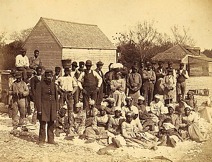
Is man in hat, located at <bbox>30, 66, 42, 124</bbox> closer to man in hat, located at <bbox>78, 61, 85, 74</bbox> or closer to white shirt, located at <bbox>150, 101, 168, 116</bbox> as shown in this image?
man in hat, located at <bbox>78, 61, 85, 74</bbox>

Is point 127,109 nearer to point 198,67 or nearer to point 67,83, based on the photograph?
point 67,83

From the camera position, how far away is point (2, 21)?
344 centimetres

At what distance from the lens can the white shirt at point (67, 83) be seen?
3.56 meters

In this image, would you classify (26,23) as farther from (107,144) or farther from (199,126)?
(199,126)

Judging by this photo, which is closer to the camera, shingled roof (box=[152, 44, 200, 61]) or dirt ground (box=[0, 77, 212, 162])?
dirt ground (box=[0, 77, 212, 162])

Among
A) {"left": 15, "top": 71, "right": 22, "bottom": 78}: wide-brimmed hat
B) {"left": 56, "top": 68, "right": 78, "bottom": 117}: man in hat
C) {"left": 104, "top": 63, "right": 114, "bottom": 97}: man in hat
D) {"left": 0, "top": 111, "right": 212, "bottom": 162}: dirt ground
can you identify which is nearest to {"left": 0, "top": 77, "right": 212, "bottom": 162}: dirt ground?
{"left": 0, "top": 111, "right": 212, "bottom": 162}: dirt ground

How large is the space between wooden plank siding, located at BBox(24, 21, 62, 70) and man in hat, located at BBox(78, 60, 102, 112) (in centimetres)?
31

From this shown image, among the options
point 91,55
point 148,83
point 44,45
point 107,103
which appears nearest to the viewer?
point 44,45

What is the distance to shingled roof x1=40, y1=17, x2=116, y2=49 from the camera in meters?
3.40

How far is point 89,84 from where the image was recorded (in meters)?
3.69

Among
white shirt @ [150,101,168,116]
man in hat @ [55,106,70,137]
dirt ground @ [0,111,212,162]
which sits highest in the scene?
white shirt @ [150,101,168,116]

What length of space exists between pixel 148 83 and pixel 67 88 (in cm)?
76

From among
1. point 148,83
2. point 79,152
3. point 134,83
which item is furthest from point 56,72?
point 148,83

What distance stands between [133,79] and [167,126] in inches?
22.0
